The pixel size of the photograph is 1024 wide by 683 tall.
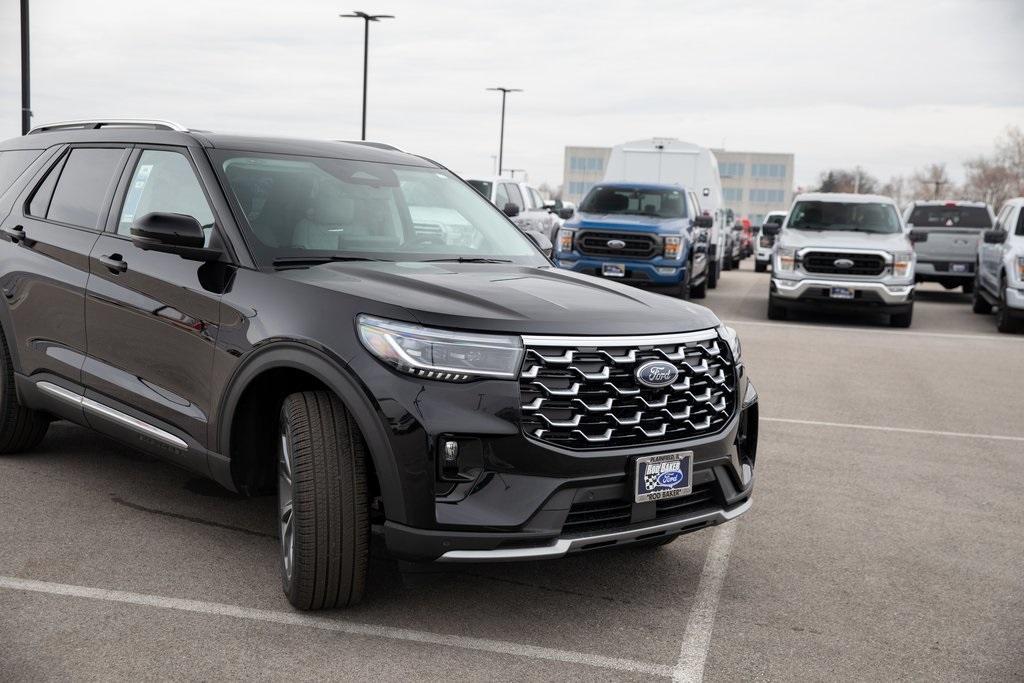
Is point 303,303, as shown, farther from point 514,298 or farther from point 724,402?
point 724,402

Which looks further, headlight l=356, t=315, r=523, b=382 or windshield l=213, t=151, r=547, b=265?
windshield l=213, t=151, r=547, b=265

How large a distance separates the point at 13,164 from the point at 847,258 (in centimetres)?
1161

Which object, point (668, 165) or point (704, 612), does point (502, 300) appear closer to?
point (704, 612)

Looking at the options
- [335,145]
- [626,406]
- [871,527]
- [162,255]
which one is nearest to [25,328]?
[162,255]

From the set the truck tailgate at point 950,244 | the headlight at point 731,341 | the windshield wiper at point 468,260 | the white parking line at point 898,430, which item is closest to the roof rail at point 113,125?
the windshield wiper at point 468,260

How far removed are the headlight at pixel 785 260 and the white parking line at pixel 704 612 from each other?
35.0 ft

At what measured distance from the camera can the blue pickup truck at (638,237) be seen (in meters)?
16.6

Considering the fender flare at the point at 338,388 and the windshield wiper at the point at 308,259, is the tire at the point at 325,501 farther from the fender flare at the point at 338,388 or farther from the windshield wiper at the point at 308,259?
the windshield wiper at the point at 308,259

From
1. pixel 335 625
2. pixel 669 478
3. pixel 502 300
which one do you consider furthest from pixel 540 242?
pixel 335 625

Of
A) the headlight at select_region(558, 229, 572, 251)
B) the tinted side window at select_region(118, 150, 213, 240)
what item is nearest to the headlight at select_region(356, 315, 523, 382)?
the tinted side window at select_region(118, 150, 213, 240)

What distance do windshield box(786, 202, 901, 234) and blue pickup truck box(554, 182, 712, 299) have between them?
1.74 meters

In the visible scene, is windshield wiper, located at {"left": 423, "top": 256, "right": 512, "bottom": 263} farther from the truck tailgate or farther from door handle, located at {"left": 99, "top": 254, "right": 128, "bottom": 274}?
the truck tailgate

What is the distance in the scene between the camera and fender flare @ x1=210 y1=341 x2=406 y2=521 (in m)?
3.58

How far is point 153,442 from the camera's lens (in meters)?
4.64
